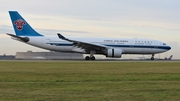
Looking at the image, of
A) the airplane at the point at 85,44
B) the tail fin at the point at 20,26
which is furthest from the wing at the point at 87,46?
the tail fin at the point at 20,26

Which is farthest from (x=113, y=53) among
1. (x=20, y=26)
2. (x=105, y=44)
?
(x=20, y=26)

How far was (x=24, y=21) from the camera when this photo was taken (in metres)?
43.0

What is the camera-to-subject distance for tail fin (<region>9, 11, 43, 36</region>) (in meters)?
42.5

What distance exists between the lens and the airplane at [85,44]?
40.7m

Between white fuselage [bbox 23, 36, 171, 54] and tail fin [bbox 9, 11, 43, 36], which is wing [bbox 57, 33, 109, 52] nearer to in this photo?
white fuselage [bbox 23, 36, 171, 54]

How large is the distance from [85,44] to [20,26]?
9.38 meters

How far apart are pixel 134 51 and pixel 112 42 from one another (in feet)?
10.9

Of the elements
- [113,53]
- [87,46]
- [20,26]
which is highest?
[20,26]

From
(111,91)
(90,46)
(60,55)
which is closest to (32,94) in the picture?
(111,91)

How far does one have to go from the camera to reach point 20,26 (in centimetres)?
4250

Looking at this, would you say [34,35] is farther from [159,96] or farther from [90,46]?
[159,96]

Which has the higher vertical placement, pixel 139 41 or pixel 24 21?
pixel 24 21

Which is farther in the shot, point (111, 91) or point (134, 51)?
point (134, 51)

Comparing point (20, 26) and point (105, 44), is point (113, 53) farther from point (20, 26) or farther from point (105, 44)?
point (20, 26)
